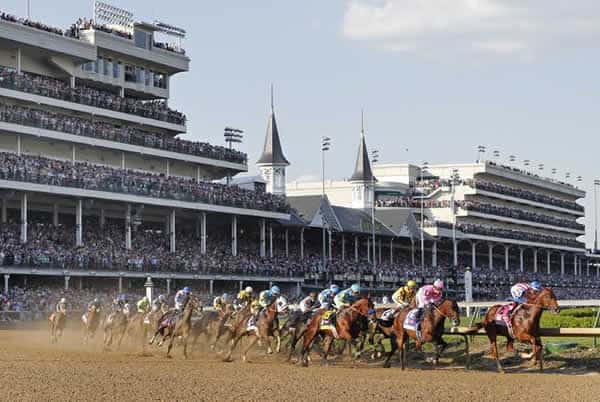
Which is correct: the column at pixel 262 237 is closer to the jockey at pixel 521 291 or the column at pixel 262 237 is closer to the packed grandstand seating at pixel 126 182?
the packed grandstand seating at pixel 126 182

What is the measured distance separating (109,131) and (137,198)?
3793 mm

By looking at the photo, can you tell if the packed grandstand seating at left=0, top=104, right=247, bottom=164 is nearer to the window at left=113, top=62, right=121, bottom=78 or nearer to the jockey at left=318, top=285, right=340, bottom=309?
the window at left=113, top=62, right=121, bottom=78

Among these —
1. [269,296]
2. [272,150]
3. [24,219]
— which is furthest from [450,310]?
[272,150]

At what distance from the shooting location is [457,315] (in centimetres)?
2214

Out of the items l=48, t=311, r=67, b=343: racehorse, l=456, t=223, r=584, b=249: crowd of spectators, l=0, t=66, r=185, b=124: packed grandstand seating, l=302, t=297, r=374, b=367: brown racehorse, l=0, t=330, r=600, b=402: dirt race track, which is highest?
l=0, t=66, r=185, b=124: packed grandstand seating

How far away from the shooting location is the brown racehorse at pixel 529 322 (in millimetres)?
21656

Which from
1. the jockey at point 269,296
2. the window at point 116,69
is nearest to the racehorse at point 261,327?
the jockey at point 269,296

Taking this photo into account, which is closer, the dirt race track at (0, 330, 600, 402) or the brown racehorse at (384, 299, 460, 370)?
the dirt race track at (0, 330, 600, 402)

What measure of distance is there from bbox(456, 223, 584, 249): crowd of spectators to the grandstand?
8.12 meters

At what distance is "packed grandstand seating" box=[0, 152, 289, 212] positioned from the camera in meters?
47.9

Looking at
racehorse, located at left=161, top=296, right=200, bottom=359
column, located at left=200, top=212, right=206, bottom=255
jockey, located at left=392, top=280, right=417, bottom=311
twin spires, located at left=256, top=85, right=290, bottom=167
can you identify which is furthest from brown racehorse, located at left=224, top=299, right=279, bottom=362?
twin spires, located at left=256, top=85, right=290, bottom=167

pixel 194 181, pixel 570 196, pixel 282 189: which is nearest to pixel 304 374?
pixel 194 181

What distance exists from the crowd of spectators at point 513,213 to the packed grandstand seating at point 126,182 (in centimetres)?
3388

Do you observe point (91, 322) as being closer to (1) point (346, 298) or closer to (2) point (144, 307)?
(2) point (144, 307)
